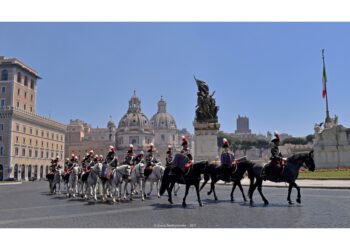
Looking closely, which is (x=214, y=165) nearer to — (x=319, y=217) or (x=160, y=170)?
(x=160, y=170)


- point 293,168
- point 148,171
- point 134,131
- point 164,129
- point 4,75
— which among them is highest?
point 4,75

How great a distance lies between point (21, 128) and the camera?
89.1m

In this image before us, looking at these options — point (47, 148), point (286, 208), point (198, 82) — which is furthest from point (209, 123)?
point (47, 148)

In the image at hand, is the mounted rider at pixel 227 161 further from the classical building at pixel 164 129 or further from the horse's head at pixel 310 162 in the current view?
the classical building at pixel 164 129

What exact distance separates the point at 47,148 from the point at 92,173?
86772mm

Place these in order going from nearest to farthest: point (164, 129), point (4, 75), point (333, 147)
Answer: point (333, 147) → point (4, 75) → point (164, 129)

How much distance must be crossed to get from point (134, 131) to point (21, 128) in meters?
86.3

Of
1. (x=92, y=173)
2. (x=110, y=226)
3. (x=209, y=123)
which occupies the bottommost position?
(x=110, y=226)

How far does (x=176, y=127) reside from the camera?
197 meters

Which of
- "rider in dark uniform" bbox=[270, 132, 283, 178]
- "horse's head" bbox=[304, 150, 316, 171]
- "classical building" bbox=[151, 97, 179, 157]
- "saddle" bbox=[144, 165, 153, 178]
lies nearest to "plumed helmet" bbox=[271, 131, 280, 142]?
"rider in dark uniform" bbox=[270, 132, 283, 178]

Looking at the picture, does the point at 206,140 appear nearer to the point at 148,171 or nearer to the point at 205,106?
the point at 205,106

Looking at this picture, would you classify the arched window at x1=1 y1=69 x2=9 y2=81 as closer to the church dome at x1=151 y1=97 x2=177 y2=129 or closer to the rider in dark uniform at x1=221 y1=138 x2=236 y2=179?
the rider in dark uniform at x1=221 y1=138 x2=236 y2=179

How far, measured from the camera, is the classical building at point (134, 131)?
173 meters

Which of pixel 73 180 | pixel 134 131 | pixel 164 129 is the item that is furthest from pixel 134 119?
pixel 73 180
